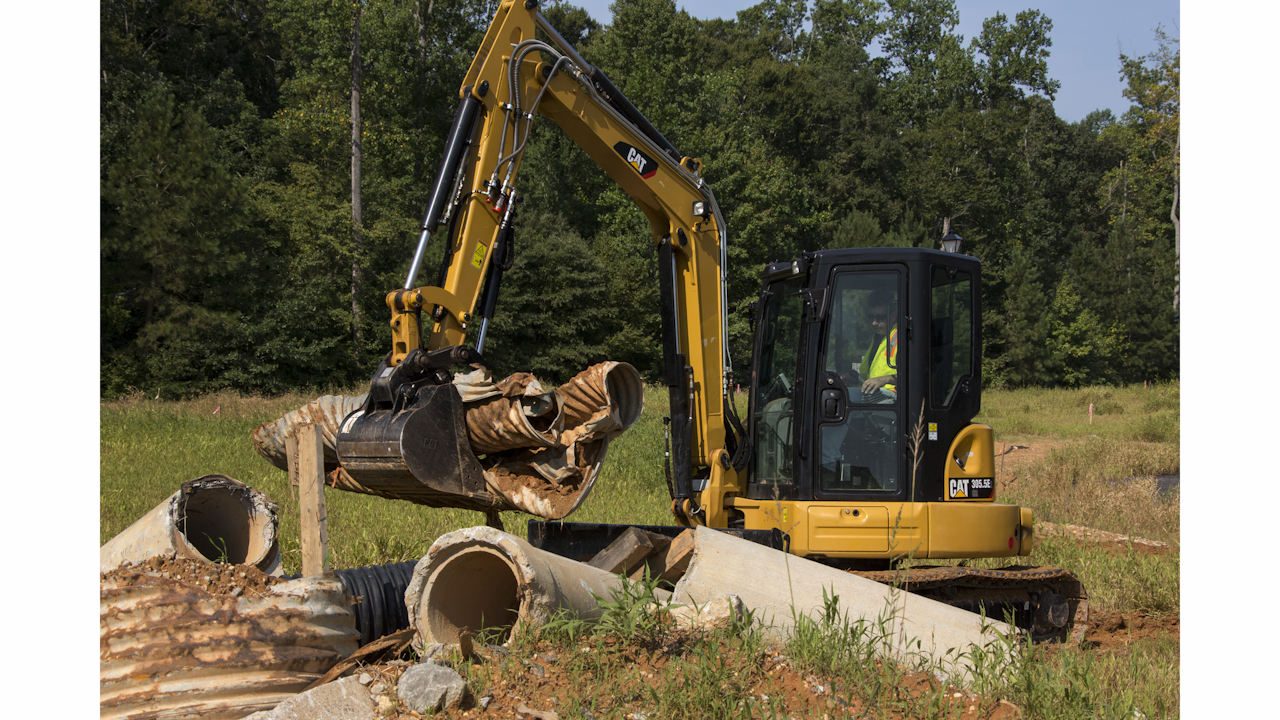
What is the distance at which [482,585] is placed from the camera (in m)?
4.48

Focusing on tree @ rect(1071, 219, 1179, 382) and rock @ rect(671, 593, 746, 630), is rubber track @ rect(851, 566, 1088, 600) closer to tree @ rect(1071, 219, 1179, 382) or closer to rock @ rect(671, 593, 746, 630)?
rock @ rect(671, 593, 746, 630)

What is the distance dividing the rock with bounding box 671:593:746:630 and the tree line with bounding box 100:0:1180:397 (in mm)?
10817

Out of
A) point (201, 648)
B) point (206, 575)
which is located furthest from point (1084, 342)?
point (201, 648)

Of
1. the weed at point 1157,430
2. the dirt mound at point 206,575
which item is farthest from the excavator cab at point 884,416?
the weed at point 1157,430

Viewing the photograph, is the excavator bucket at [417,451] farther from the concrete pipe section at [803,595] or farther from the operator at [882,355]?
the operator at [882,355]

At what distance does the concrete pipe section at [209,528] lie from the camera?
15.5ft

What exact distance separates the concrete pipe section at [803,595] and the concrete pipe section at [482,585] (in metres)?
0.55

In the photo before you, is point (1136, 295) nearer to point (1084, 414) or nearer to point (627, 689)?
point (1084, 414)

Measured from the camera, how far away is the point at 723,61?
53750mm

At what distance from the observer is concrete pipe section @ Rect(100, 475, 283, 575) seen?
4.74m

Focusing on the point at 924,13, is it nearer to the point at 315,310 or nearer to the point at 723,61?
the point at 723,61

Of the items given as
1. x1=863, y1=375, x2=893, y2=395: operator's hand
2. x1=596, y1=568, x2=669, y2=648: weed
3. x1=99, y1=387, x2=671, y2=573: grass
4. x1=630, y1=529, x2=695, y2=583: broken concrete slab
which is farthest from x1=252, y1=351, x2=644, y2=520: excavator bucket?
x1=99, y1=387, x2=671, y2=573: grass

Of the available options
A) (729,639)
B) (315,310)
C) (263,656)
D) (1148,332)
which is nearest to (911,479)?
(729,639)

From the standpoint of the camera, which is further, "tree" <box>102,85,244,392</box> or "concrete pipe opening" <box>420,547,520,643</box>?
"tree" <box>102,85,244,392</box>
